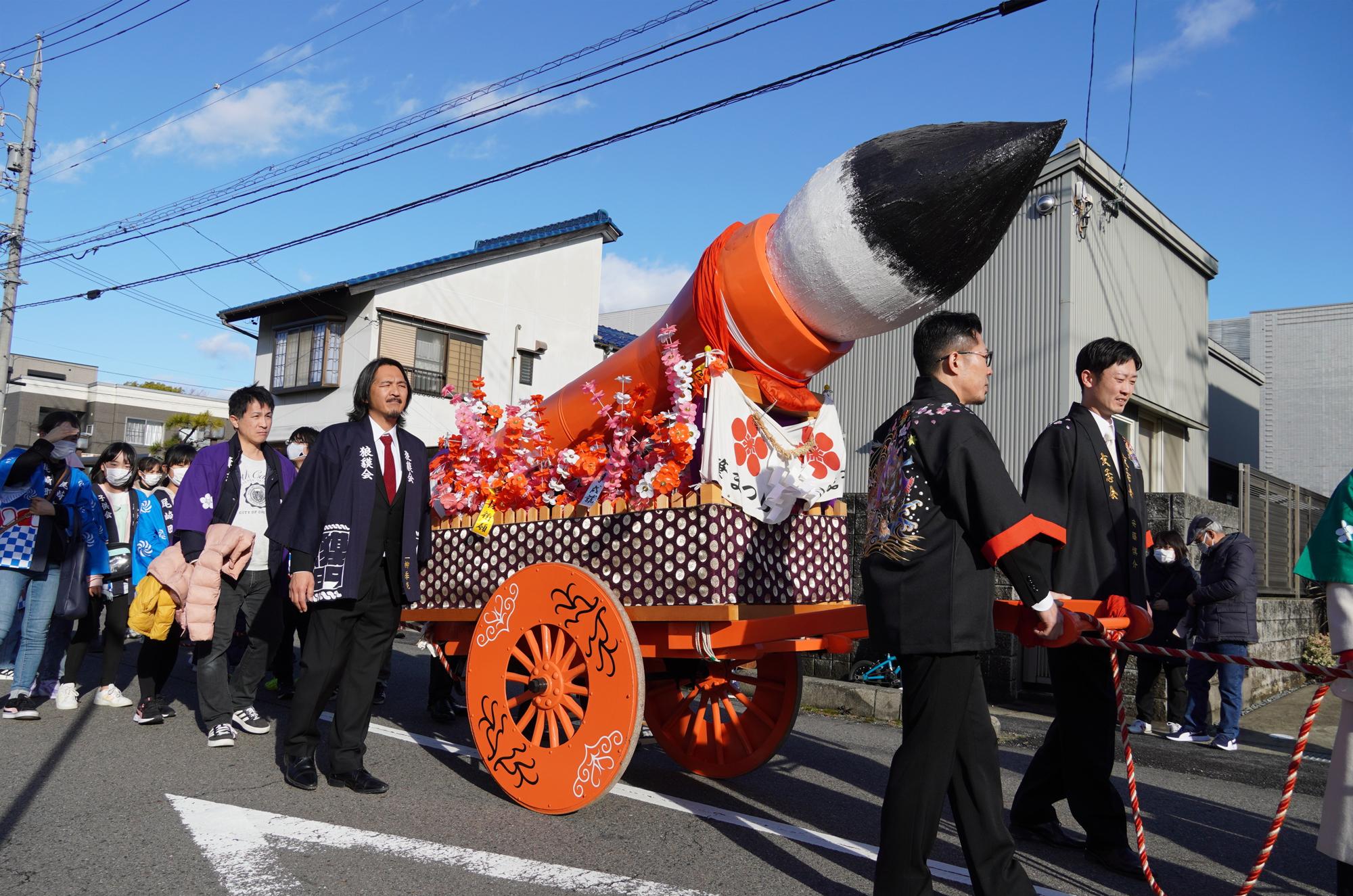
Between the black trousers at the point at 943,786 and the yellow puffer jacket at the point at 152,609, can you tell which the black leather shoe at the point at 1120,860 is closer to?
the black trousers at the point at 943,786

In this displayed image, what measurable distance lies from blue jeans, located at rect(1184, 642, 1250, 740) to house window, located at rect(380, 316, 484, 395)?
49.4 feet

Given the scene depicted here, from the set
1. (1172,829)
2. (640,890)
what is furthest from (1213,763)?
(640,890)

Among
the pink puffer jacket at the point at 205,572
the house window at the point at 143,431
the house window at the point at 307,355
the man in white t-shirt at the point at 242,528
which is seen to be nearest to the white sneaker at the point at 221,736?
the man in white t-shirt at the point at 242,528

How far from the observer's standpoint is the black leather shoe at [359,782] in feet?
13.5

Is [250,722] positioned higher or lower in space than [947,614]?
lower

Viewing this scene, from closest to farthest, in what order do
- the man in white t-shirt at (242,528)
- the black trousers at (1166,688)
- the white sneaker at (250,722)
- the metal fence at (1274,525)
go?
the man in white t-shirt at (242,528) < the white sneaker at (250,722) < the black trousers at (1166,688) < the metal fence at (1274,525)

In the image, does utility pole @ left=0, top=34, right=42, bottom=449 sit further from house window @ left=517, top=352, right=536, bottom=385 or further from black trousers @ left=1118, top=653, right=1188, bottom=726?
black trousers @ left=1118, top=653, right=1188, bottom=726

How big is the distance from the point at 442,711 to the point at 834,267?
12.8 ft

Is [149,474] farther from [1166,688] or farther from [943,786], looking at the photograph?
[1166,688]

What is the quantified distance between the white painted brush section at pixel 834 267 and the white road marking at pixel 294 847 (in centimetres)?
223

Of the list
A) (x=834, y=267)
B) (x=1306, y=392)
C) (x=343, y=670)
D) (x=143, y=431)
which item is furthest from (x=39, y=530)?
(x=143, y=431)

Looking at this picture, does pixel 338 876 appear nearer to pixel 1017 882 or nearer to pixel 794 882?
pixel 794 882

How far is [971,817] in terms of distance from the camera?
279 cm

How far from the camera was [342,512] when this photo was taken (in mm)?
4293
